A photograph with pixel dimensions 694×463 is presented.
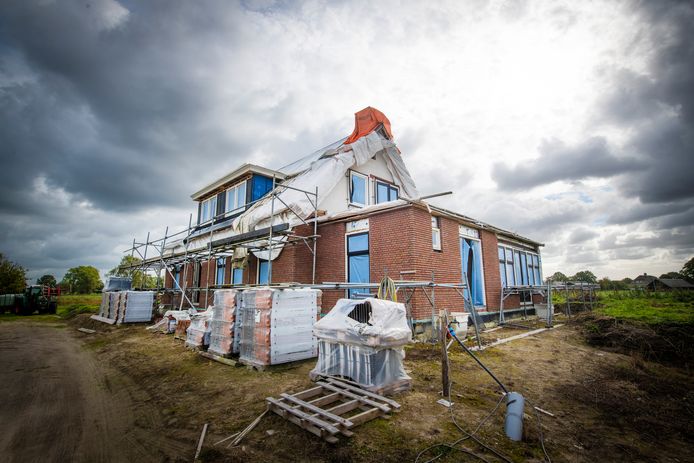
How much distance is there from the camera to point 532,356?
7562mm

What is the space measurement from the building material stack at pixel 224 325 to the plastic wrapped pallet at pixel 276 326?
16.2 inches

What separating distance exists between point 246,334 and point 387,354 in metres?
3.72

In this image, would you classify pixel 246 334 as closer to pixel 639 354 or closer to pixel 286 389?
pixel 286 389

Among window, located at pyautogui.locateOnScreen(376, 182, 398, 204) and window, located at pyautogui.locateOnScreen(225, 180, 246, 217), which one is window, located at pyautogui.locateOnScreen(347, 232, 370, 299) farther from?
window, located at pyautogui.locateOnScreen(225, 180, 246, 217)

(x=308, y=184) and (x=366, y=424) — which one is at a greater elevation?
(x=308, y=184)

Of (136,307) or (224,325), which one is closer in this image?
(224,325)

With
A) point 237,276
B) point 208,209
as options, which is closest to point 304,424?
point 237,276

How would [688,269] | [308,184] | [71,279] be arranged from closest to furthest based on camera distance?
[308,184], [688,269], [71,279]

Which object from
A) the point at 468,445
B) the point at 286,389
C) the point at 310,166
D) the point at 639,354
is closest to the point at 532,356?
the point at 639,354

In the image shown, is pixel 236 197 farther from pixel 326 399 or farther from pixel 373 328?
pixel 326 399

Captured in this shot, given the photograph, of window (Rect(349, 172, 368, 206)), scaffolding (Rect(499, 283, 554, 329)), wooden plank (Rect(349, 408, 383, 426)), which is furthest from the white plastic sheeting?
scaffolding (Rect(499, 283, 554, 329))

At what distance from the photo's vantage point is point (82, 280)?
253 feet

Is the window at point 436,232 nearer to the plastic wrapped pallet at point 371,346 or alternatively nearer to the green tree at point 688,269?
the plastic wrapped pallet at point 371,346

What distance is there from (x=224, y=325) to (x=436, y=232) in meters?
7.15
